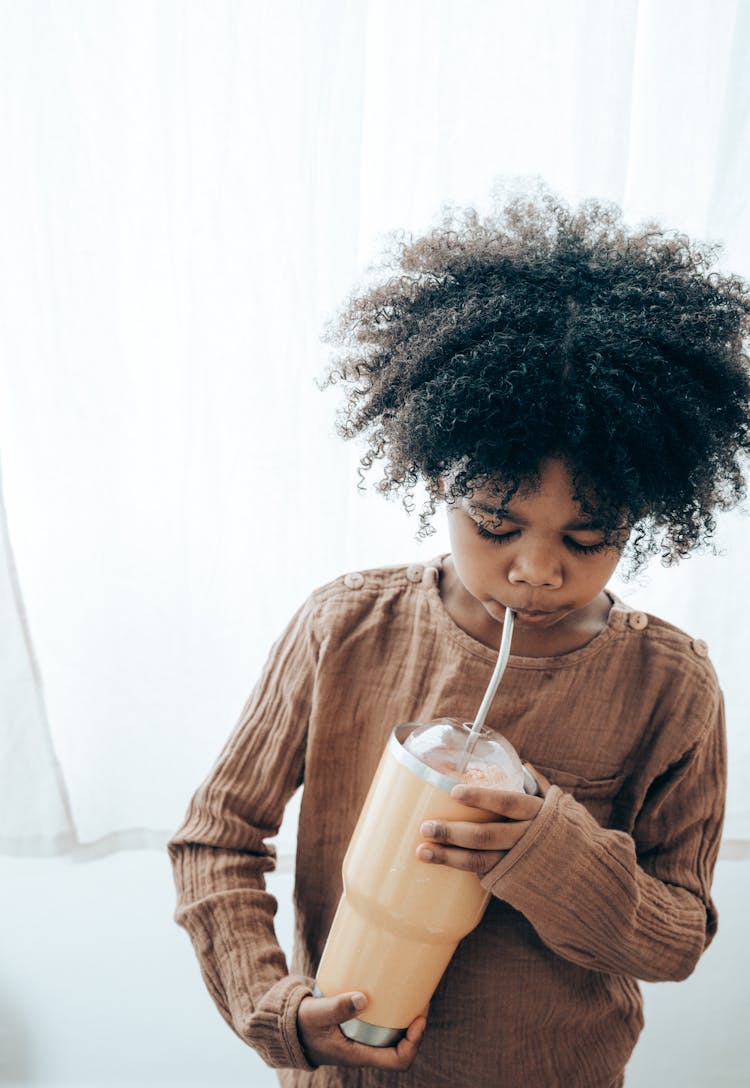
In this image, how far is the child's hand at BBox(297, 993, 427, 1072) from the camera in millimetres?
646

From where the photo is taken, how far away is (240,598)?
1055 millimetres

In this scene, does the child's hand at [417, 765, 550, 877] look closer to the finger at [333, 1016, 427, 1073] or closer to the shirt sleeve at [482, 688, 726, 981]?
the shirt sleeve at [482, 688, 726, 981]

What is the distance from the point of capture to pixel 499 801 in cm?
61

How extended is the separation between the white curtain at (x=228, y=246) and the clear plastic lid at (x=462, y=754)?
1.32 feet

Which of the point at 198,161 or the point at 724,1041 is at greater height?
the point at 198,161

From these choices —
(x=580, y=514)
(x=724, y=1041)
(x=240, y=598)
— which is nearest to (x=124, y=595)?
(x=240, y=598)

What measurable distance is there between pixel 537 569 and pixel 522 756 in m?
0.19

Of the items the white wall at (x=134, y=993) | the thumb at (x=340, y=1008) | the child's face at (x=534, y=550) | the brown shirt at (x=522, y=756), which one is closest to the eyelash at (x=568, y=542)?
the child's face at (x=534, y=550)

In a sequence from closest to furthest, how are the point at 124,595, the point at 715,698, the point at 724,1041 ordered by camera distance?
the point at 715,698, the point at 124,595, the point at 724,1041

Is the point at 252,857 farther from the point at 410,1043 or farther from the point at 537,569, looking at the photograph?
the point at 537,569

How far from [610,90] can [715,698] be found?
57 centimetres

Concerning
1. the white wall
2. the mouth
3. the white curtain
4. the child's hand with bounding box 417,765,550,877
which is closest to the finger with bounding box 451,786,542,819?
the child's hand with bounding box 417,765,550,877

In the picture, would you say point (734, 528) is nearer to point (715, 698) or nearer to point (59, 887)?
point (715, 698)

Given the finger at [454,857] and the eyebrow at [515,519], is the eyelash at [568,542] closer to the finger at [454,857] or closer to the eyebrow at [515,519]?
the eyebrow at [515,519]
